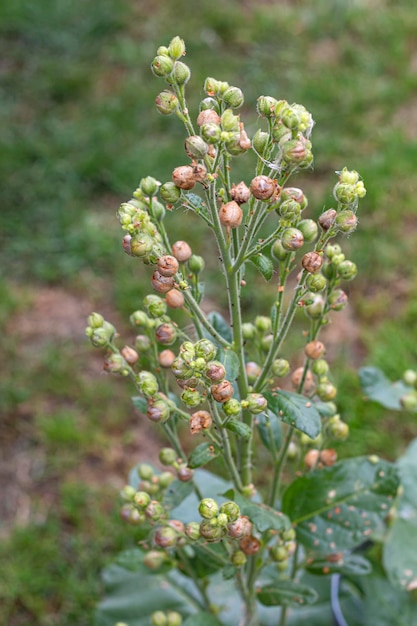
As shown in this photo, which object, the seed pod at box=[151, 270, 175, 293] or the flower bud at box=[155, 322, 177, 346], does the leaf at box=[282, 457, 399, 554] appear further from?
the seed pod at box=[151, 270, 175, 293]

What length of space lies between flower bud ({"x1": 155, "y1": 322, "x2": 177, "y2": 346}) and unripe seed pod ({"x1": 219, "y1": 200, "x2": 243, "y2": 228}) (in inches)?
9.2

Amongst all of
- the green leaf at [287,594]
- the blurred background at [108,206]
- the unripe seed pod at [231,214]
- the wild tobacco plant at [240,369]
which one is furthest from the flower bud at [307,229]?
the blurred background at [108,206]

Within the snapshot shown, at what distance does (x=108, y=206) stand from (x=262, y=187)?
2.57 meters

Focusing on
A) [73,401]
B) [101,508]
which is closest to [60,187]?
[73,401]

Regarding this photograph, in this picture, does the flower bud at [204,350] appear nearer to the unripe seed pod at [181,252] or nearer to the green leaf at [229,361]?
the green leaf at [229,361]

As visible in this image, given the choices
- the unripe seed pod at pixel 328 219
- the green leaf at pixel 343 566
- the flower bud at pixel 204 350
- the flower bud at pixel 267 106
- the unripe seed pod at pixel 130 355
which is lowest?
the green leaf at pixel 343 566

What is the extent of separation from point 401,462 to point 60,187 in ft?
7.38

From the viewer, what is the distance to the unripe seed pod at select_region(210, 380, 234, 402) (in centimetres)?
114

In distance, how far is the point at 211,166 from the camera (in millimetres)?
1133

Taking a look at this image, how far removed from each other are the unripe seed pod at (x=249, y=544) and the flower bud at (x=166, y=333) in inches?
15.0

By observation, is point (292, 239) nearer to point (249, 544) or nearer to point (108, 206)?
point (249, 544)

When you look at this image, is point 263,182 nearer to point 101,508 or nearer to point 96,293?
point 101,508

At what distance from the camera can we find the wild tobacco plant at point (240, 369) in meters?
1.11

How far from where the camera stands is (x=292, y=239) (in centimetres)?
112
